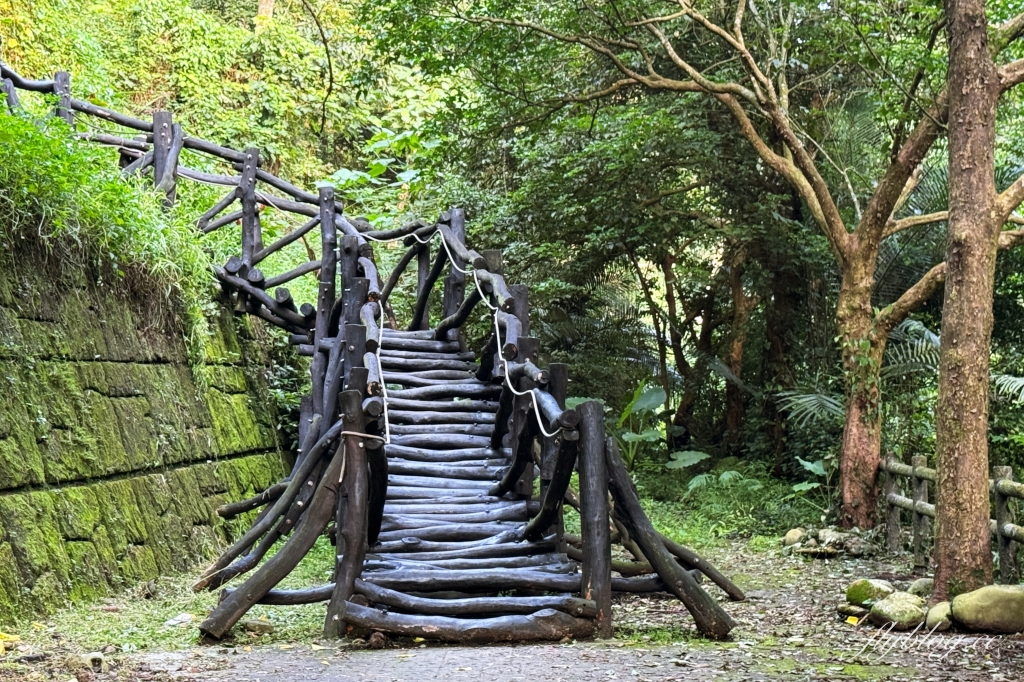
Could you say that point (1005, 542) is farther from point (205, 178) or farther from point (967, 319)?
point (205, 178)

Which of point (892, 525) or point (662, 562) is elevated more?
point (662, 562)

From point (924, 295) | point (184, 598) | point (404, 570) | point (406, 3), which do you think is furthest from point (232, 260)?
point (924, 295)

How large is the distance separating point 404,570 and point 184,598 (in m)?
1.67

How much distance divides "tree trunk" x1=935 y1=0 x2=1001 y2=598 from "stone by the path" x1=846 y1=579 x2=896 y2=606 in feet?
1.09

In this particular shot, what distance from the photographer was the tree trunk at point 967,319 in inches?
236

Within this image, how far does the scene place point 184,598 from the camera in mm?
6230

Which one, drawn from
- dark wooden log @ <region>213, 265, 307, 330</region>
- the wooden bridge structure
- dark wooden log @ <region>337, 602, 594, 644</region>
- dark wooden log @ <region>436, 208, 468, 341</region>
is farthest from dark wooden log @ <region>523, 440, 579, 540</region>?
dark wooden log @ <region>213, 265, 307, 330</region>

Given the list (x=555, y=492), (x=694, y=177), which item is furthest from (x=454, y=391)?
(x=694, y=177)

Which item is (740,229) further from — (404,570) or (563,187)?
(404,570)

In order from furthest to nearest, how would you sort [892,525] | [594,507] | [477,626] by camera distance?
[892,525] → [594,507] → [477,626]

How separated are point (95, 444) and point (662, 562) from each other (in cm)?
381

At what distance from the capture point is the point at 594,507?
17.1 ft

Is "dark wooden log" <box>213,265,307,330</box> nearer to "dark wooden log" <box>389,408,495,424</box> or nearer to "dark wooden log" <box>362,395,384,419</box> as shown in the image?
"dark wooden log" <box>389,408,495,424</box>

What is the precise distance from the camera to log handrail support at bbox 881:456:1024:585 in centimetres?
677
